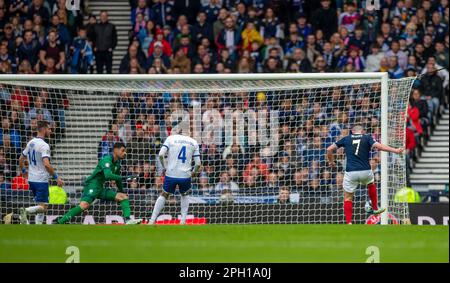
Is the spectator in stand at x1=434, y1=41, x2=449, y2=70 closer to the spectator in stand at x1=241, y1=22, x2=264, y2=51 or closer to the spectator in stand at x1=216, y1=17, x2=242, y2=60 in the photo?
the spectator in stand at x1=241, y1=22, x2=264, y2=51

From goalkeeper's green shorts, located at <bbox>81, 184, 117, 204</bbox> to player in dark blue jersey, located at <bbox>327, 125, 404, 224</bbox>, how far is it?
3484mm

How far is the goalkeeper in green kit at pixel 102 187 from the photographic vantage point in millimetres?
18281

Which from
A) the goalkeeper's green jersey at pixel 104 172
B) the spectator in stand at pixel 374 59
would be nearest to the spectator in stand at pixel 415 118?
the spectator in stand at pixel 374 59

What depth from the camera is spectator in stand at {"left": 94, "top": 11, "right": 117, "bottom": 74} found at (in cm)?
2511

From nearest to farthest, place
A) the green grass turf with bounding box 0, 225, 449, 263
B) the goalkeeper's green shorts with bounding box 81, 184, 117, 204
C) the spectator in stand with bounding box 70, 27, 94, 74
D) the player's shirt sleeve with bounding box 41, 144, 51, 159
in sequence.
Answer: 1. the green grass turf with bounding box 0, 225, 449, 263
2. the player's shirt sleeve with bounding box 41, 144, 51, 159
3. the goalkeeper's green shorts with bounding box 81, 184, 117, 204
4. the spectator in stand with bounding box 70, 27, 94, 74

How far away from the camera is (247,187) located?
1961 cm

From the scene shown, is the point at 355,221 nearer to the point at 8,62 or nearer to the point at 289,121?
the point at 289,121

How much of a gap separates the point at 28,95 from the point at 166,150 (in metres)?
3.02

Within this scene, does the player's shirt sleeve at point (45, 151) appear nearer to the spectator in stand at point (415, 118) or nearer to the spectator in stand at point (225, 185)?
the spectator in stand at point (225, 185)

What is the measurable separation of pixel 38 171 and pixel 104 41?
6957 mm

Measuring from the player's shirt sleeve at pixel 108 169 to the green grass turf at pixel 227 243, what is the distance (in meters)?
3.98

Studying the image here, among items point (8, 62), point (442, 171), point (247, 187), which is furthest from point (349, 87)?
point (8, 62)

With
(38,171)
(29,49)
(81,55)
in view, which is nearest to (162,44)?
(81,55)

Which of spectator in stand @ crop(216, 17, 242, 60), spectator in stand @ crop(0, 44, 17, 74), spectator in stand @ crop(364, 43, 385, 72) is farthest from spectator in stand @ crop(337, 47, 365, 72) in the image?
spectator in stand @ crop(0, 44, 17, 74)
